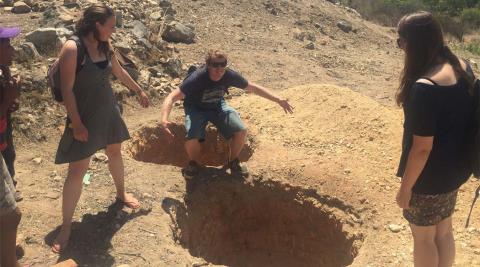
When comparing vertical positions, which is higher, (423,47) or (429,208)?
(423,47)

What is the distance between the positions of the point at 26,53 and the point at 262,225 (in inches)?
149

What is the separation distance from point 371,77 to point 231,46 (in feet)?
9.14

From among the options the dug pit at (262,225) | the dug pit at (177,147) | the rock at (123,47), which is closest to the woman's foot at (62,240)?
the dug pit at (262,225)

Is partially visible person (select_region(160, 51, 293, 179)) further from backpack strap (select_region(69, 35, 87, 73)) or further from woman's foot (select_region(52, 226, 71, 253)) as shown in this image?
woman's foot (select_region(52, 226, 71, 253))

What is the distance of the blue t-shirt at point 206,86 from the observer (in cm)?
459

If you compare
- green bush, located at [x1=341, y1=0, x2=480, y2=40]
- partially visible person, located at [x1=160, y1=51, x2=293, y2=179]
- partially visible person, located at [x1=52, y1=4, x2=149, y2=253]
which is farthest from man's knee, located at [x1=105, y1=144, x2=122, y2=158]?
green bush, located at [x1=341, y1=0, x2=480, y2=40]

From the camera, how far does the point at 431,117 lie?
8.31 feet

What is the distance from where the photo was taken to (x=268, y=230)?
562 centimetres

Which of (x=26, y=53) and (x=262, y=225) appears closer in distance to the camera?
(x=262, y=225)

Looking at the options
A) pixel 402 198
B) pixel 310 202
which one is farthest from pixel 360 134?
pixel 402 198

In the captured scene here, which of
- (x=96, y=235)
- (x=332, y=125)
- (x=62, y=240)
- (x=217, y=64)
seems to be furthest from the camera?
(x=332, y=125)

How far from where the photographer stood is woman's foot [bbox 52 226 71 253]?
376cm

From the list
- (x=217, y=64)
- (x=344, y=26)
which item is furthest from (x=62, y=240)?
(x=344, y=26)

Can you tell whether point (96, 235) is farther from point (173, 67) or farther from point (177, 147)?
point (173, 67)
